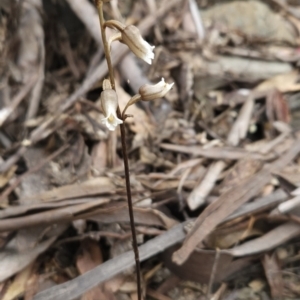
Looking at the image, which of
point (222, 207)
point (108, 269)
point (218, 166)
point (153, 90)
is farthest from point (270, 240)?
point (153, 90)

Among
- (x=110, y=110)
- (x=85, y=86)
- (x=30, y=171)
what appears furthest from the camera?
(x=85, y=86)

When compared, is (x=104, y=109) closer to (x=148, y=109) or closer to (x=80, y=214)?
(x=80, y=214)

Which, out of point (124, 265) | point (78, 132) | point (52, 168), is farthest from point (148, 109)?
point (124, 265)

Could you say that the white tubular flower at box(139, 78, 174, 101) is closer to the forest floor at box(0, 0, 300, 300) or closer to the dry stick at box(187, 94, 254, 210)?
the forest floor at box(0, 0, 300, 300)

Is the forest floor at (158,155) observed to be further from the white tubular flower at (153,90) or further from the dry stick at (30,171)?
the white tubular flower at (153,90)

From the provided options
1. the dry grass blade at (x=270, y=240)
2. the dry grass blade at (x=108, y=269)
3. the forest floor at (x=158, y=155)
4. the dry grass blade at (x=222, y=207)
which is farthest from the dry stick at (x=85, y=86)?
the dry grass blade at (x=270, y=240)

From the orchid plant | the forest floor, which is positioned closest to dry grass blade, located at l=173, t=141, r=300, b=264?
the forest floor

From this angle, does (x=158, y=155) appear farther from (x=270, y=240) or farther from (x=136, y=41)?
(x=136, y=41)
